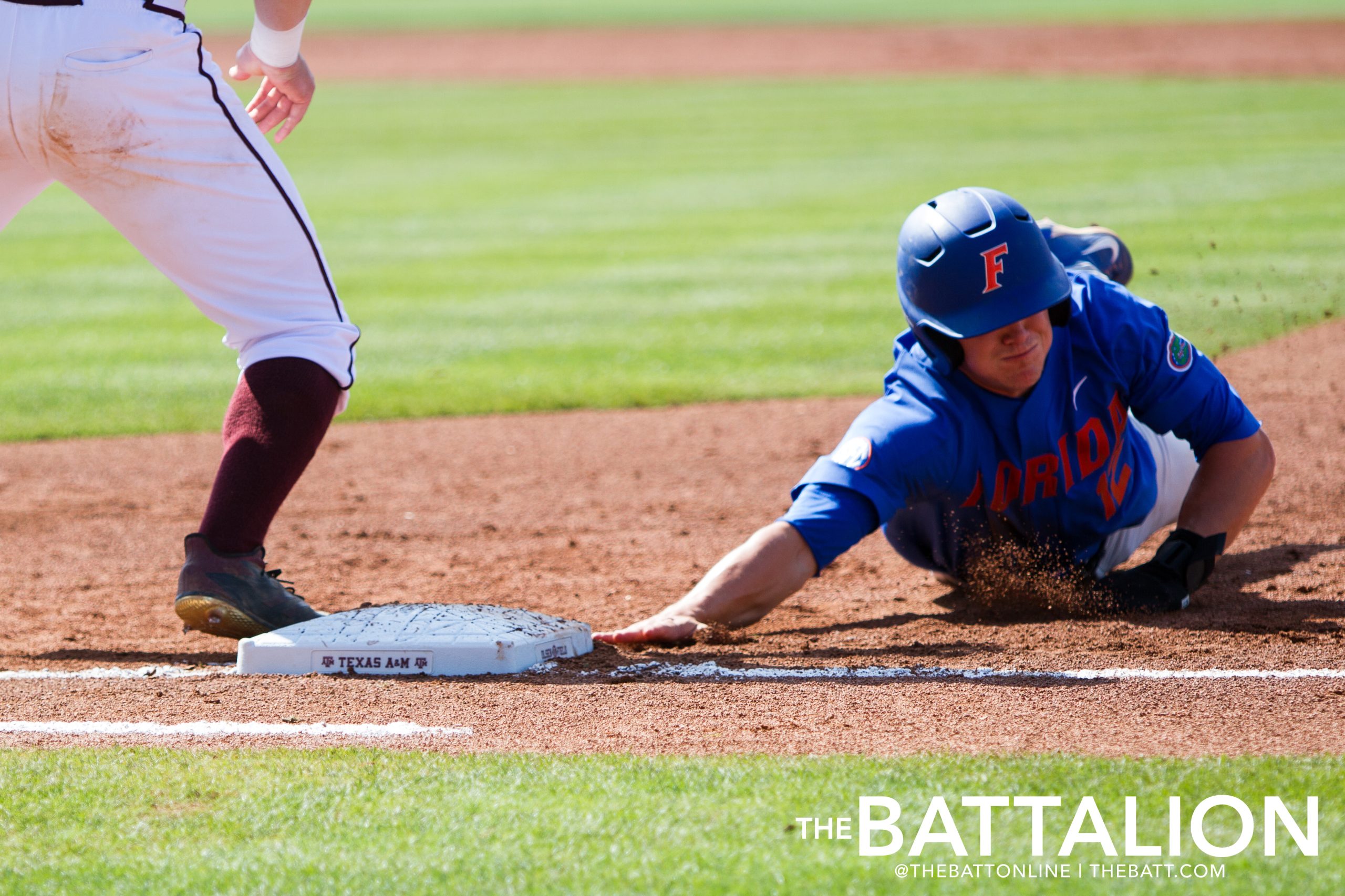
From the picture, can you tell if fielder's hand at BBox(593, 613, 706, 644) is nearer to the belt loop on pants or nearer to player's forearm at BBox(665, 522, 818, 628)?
player's forearm at BBox(665, 522, 818, 628)

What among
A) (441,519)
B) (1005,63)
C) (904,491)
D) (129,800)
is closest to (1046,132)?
(1005,63)

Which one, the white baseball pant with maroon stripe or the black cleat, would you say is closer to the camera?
the white baseball pant with maroon stripe

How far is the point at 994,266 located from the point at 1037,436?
46 cm

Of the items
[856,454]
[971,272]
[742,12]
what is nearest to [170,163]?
[856,454]

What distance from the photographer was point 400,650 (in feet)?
11.2

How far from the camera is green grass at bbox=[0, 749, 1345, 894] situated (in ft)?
6.97

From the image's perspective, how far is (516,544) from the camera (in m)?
5.04

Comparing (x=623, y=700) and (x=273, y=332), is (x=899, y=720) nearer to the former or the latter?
(x=623, y=700)

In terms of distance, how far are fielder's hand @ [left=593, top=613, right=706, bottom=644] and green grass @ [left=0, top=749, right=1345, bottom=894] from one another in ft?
2.88

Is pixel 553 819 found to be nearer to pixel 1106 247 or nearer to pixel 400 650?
pixel 400 650

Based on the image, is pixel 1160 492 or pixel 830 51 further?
pixel 830 51

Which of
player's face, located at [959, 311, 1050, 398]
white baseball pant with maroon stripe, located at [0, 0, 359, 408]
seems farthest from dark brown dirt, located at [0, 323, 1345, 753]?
white baseball pant with maroon stripe, located at [0, 0, 359, 408]

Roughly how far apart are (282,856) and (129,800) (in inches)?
16.8

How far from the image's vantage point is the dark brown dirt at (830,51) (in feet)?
91.6
